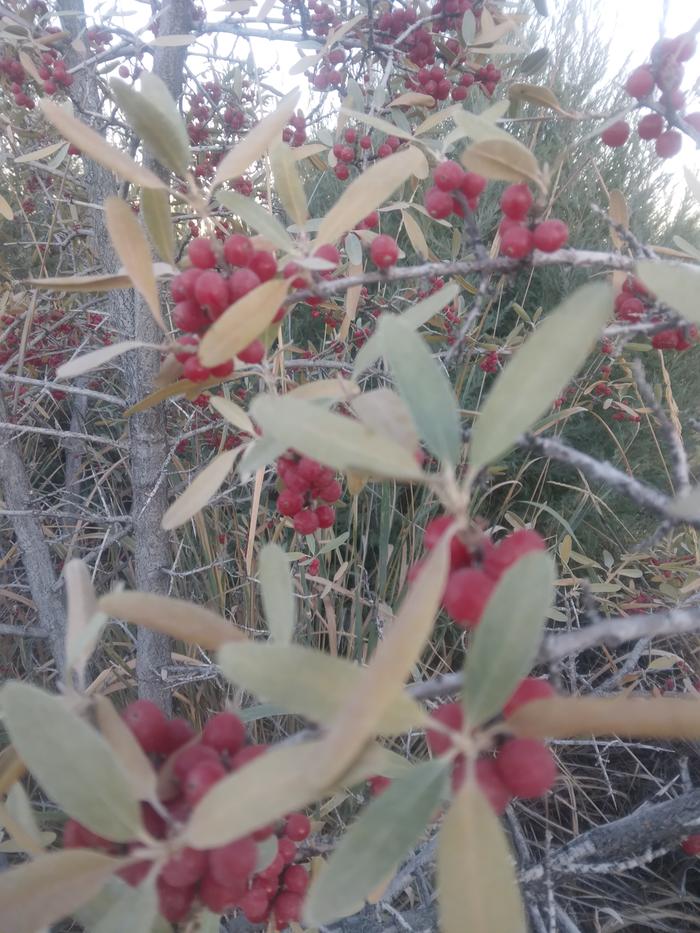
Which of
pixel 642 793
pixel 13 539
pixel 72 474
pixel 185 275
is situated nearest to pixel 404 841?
pixel 185 275

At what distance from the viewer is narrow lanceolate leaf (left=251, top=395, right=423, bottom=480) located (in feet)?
1.01

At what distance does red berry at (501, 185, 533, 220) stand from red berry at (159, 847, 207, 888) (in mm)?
549

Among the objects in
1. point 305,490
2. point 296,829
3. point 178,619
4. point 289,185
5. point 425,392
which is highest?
point 289,185

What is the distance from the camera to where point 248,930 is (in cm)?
88

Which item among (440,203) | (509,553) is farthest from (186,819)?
(440,203)

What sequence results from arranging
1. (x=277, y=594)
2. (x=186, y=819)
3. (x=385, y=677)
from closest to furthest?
(x=385, y=677), (x=186, y=819), (x=277, y=594)

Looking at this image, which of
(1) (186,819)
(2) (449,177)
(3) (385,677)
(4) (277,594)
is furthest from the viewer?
(2) (449,177)

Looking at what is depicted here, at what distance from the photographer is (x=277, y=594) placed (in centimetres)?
46

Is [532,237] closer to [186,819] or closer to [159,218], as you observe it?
[159,218]

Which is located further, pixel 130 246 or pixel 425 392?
pixel 130 246

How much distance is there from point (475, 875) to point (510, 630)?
0.10m

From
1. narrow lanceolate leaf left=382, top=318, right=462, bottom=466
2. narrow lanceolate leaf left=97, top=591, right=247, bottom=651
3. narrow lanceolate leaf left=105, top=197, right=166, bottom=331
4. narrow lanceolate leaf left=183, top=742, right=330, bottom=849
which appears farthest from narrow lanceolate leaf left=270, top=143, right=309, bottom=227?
narrow lanceolate leaf left=183, top=742, right=330, bottom=849

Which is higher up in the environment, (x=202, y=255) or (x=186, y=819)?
(x=202, y=255)

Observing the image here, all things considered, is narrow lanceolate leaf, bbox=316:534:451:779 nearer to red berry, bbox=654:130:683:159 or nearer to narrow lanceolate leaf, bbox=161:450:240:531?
narrow lanceolate leaf, bbox=161:450:240:531
